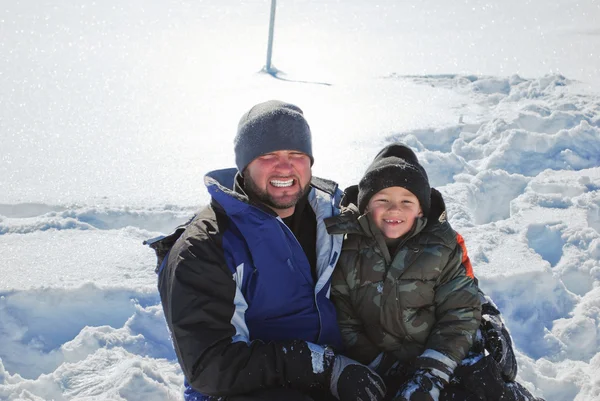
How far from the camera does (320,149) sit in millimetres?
5891

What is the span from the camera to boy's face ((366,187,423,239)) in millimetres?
2373

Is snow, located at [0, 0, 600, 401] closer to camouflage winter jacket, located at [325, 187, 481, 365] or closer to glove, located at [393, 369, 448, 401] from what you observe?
camouflage winter jacket, located at [325, 187, 481, 365]

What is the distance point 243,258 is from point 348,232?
1.55 ft

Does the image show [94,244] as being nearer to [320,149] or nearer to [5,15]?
[320,149]

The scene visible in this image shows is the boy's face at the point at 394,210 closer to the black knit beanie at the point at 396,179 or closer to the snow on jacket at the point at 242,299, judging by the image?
the black knit beanie at the point at 396,179

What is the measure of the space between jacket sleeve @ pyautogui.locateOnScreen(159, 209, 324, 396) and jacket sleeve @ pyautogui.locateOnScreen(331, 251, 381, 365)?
316mm

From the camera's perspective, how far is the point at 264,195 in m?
2.33

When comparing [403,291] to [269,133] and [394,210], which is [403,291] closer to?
[394,210]

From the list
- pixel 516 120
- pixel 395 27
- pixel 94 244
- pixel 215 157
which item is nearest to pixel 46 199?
pixel 94 244

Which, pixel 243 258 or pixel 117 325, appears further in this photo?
pixel 117 325

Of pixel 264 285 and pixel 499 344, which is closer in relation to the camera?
pixel 264 285

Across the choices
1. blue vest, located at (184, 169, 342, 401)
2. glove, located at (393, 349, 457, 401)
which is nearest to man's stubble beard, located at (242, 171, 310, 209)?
blue vest, located at (184, 169, 342, 401)

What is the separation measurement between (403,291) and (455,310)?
0.70 feet

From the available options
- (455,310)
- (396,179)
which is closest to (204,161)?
(396,179)
